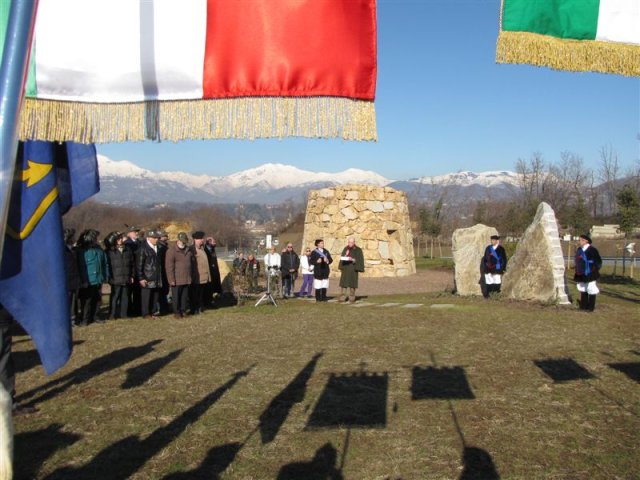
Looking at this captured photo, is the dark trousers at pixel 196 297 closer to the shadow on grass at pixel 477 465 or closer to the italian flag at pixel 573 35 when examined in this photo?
the shadow on grass at pixel 477 465

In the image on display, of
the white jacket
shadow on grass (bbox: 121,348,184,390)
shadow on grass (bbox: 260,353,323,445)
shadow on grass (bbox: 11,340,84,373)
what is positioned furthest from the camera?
the white jacket

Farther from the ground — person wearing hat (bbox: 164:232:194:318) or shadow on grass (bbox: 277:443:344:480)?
person wearing hat (bbox: 164:232:194:318)

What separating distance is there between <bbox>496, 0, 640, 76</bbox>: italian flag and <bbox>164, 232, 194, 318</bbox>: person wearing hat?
388 inches

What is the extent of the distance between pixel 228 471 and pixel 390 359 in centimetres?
398

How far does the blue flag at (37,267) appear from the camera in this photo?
10.2ft

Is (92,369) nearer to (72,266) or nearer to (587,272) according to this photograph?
(72,266)

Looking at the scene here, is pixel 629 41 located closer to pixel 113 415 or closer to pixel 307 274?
pixel 113 415

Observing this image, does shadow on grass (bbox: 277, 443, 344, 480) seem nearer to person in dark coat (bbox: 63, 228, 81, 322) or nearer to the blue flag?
the blue flag

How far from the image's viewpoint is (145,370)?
24.5ft

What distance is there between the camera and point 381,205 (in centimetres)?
2523

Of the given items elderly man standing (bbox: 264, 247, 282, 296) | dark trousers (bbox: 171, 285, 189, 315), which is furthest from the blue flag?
elderly man standing (bbox: 264, 247, 282, 296)

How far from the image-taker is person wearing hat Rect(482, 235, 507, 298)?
1483 centimetres

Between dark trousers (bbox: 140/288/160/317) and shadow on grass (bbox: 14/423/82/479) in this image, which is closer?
shadow on grass (bbox: 14/423/82/479)

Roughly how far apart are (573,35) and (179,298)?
1048 centimetres
